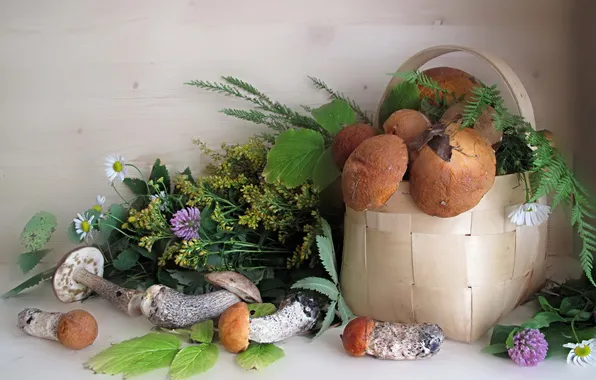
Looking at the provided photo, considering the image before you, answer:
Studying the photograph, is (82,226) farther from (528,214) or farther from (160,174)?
(528,214)

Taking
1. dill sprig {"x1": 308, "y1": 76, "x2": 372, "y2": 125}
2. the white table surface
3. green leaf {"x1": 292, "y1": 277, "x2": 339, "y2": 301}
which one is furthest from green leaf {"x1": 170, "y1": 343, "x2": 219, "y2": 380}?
dill sprig {"x1": 308, "y1": 76, "x2": 372, "y2": 125}

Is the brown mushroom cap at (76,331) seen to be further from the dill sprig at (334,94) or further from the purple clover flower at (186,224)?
the dill sprig at (334,94)

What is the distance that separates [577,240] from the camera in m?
0.91

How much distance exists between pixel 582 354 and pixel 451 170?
0.76 ft

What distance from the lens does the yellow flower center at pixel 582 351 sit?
54cm

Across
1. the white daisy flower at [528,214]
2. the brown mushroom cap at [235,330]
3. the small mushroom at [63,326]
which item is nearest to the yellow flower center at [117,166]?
the small mushroom at [63,326]

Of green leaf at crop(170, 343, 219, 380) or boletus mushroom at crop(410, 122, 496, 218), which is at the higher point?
boletus mushroom at crop(410, 122, 496, 218)

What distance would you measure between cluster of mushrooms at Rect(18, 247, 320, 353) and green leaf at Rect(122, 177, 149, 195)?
191 mm

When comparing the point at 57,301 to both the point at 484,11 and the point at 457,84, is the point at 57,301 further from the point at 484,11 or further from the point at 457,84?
the point at 484,11

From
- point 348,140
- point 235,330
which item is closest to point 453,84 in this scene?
point 348,140

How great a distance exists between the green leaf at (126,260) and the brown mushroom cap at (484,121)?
0.51 meters

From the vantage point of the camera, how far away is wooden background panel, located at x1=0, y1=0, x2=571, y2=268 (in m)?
0.89

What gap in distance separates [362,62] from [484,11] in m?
0.22

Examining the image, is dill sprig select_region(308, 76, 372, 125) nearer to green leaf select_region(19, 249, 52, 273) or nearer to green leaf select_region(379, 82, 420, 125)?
green leaf select_region(379, 82, 420, 125)
